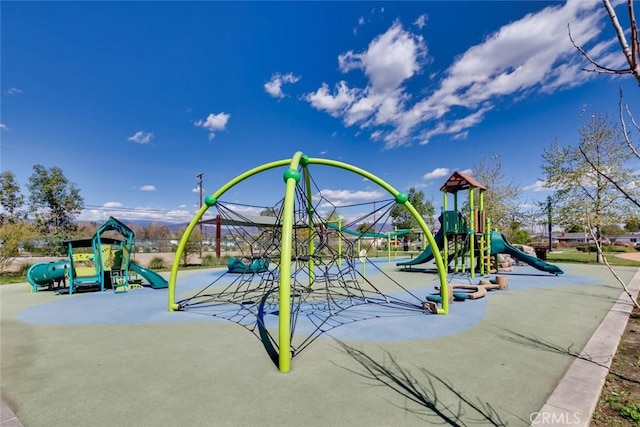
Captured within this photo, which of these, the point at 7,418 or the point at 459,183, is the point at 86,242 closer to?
the point at 7,418

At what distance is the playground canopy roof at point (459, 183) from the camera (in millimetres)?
14539

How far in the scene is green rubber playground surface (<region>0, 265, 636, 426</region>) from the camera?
3283mm

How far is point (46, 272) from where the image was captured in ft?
37.9

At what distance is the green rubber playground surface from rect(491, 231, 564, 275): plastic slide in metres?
8.75

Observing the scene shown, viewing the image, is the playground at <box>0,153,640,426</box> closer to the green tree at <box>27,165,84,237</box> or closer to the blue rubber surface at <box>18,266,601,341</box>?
the blue rubber surface at <box>18,266,601,341</box>

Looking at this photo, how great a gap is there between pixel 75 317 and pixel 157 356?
14.0ft

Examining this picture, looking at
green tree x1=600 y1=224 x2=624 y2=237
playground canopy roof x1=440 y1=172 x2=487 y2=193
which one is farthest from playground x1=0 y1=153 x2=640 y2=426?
green tree x1=600 y1=224 x2=624 y2=237

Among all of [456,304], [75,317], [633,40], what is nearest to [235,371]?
[633,40]

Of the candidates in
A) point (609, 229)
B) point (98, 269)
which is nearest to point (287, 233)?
point (98, 269)

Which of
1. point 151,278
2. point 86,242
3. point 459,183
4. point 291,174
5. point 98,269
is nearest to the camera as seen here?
point 291,174

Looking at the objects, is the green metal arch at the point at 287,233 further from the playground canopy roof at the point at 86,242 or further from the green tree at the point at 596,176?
the green tree at the point at 596,176

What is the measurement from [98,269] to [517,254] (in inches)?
724

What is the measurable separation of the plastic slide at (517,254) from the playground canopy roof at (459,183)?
2747mm

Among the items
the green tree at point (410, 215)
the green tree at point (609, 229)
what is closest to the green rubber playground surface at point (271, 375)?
the green tree at point (609, 229)
